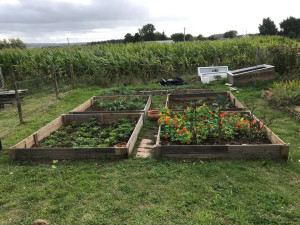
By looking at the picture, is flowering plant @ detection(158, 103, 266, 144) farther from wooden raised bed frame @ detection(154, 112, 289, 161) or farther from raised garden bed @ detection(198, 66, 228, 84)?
raised garden bed @ detection(198, 66, 228, 84)

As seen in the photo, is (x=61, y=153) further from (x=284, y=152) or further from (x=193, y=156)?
(x=284, y=152)

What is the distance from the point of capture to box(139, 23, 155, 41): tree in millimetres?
48969

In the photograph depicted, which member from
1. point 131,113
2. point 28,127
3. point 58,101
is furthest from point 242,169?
point 58,101

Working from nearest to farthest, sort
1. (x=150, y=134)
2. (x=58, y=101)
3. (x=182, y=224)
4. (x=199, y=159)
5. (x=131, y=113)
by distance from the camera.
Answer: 1. (x=182, y=224)
2. (x=199, y=159)
3. (x=150, y=134)
4. (x=131, y=113)
5. (x=58, y=101)

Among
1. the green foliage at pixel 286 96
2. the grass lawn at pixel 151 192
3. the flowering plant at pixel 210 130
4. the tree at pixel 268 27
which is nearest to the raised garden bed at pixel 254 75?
the green foliage at pixel 286 96

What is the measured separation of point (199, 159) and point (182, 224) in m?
1.39

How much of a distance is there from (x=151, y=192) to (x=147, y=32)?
5165cm

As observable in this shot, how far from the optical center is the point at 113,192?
2.88m

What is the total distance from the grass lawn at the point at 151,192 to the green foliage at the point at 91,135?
523mm

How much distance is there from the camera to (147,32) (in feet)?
167

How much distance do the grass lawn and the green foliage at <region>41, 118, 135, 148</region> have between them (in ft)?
1.72

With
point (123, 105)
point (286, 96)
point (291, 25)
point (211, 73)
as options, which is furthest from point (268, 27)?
point (123, 105)

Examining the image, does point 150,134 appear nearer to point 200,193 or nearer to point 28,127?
point 200,193

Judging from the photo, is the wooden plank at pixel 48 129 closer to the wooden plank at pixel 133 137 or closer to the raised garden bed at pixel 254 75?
the wooden plank at pixel 133 137
